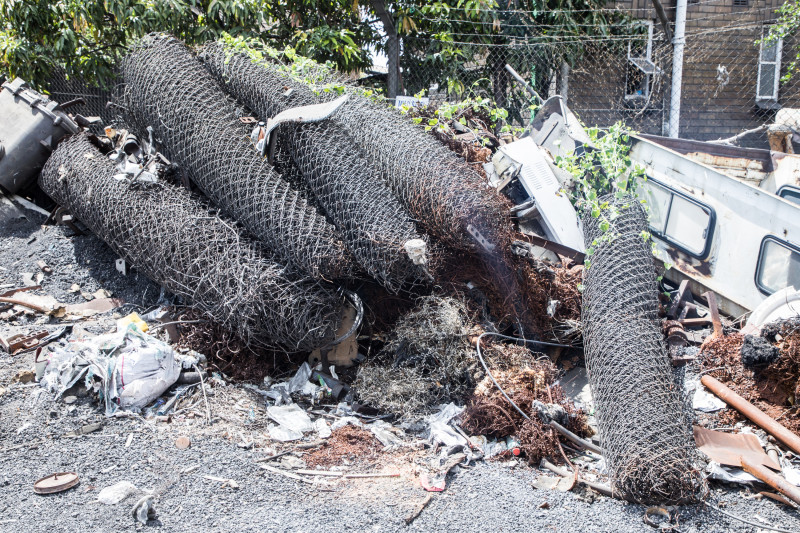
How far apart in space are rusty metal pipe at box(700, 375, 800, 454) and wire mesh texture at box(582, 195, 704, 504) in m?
0.44

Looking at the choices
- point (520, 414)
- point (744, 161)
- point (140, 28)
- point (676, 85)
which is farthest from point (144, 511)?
point (676, 85)

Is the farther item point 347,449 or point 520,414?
point 520,414

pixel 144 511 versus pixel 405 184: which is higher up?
pixel 405 184

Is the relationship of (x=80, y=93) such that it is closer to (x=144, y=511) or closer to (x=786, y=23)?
(x=144, y=511)

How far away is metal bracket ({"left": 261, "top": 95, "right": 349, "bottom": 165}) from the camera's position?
4547 millimetres

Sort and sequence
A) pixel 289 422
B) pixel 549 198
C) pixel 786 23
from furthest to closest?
pixel 786 23 < pixel 549 198 < pixel 289 422

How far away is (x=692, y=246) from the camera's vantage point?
5059mm

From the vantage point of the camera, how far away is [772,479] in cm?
327

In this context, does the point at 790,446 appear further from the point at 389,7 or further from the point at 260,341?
the point at 389,7

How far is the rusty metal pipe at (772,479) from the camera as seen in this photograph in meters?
3.20

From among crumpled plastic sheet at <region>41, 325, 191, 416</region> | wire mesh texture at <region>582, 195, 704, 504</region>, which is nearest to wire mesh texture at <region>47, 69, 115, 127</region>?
crumpled plastic sheet at <region>41, 325, 191, 416</region>

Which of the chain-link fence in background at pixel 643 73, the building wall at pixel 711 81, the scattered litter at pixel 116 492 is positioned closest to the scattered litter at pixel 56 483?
the scattered litter at pixel 116 492

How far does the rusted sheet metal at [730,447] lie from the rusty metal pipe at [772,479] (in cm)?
5

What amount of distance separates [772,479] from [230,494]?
9.40 ft
